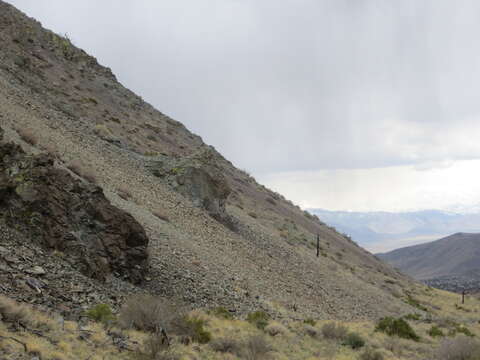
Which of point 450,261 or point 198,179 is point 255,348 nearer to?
point 198,179

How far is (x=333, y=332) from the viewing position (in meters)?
16.3

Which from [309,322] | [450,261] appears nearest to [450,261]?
[450,261]

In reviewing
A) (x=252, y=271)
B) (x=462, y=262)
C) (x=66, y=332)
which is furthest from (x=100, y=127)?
(x=462, y=262)

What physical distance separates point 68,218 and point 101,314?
445 cm

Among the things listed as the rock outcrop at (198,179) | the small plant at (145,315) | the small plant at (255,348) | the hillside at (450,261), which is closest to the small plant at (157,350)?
the small plant at (145,315)

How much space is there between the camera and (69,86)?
41.8 meters

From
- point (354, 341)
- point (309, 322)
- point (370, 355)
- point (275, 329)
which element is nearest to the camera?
point (370, 355)

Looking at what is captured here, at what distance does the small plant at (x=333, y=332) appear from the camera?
16219 mm

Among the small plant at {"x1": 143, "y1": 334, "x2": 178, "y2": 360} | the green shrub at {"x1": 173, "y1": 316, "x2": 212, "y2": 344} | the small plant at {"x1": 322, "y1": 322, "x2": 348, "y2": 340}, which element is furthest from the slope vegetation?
the small plant at {"x1": 143, "y1": 334, "x2": 178, "y2": 360}

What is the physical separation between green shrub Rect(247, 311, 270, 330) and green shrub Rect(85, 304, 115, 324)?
19.1 feet

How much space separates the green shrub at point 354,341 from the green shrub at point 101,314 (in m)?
9.25

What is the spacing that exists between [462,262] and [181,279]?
18151 centimetres

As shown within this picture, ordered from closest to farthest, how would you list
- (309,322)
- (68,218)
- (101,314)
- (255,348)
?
(101,314)
(255,348)
(68,218)
(309,322)

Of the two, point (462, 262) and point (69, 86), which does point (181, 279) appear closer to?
point (69, 86)
